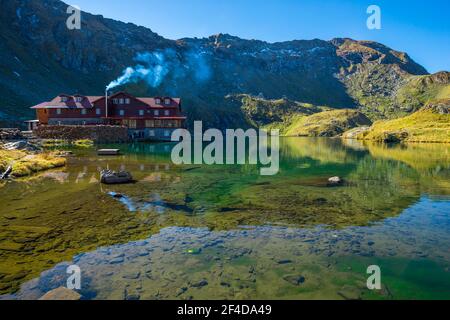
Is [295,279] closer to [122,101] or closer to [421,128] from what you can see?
[122,101]

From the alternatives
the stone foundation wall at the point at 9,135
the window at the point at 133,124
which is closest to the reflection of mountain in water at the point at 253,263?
the stone foundation wall at the point at 9,135

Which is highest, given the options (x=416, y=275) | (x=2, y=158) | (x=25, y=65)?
(x=25, y=65)

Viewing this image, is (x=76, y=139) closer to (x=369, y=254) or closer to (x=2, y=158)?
(x=2, y=158)

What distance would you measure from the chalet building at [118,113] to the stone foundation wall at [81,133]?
28.3 feet

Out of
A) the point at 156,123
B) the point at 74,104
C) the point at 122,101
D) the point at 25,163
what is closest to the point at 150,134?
the point at 156,123

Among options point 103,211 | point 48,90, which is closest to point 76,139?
point 103,211

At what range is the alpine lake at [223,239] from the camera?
14602 millimetres

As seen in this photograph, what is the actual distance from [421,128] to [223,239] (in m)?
168

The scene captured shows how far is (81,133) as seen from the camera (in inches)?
3738

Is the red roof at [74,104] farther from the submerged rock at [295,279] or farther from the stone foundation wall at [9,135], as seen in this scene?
the submerged rock at [295,279]
